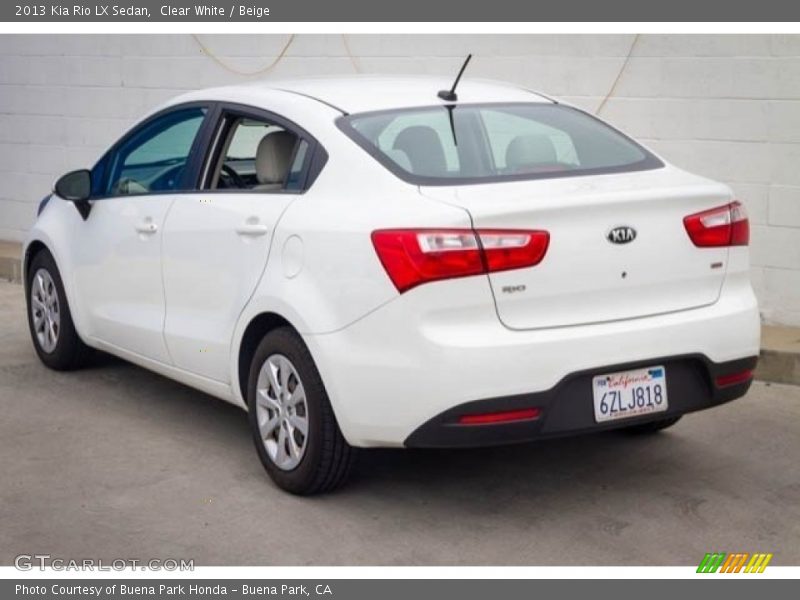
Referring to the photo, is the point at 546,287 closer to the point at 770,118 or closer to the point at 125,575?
the point at 125,575

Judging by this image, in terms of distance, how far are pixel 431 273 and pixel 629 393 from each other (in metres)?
0.88

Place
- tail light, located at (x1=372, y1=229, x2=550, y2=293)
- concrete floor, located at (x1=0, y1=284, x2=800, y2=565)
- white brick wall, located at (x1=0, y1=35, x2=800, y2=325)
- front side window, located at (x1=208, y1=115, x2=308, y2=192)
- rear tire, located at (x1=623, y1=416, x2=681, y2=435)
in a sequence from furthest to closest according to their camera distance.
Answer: white brick wall, located at (x1=0, y1=35, x2=800, y2=325)
rear tire, located at (x1=623, y1=416, x2=681, y2=435)
front side window, located at (x1=208, y1=115, x2=308, y2=192)
concrete floor, located at (x1=0, y1=284, x2=800, y2=565)
tail light, located at (x1=372, y1=229, x2=550, y2=293)

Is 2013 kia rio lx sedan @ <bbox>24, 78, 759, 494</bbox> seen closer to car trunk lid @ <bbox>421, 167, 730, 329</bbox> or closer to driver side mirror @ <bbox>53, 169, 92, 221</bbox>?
car trunk lid @ <bbox>421, 167, 730, 329</bbox>

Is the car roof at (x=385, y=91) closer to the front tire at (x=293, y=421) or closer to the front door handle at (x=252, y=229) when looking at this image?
the front door handle at (x=252, y=229)

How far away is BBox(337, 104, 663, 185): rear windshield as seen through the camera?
5410 millimetres

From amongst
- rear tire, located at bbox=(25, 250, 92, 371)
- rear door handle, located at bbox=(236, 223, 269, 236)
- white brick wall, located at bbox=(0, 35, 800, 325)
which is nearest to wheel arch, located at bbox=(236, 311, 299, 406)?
rear door handle, located at bbox=(236, 223, 269, 236)

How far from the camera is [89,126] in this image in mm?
11570

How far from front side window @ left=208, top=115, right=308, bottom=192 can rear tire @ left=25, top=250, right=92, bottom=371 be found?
5.12 feet

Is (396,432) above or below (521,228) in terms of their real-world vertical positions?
below

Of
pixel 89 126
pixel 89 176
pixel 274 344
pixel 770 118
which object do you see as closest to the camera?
pixel 274 344

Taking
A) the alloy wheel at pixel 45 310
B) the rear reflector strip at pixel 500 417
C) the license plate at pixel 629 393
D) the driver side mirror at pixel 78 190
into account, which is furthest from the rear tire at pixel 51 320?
the license plate at pixel 629 393

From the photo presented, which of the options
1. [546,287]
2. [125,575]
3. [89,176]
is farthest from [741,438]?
[89,176]

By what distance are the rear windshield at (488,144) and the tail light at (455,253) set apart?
389mm

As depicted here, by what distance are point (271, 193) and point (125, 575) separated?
170 cm
